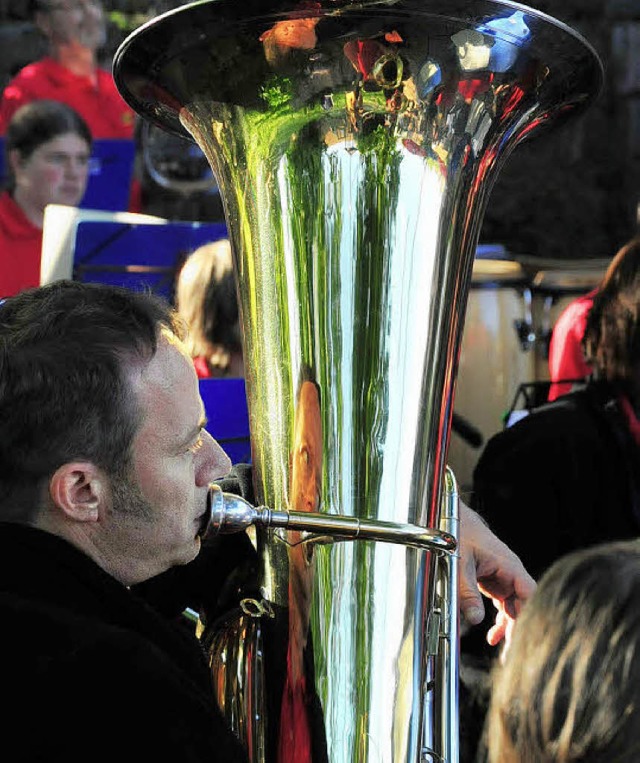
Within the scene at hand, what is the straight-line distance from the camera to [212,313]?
9.34 ft

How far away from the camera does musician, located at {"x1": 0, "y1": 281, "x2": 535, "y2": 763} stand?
1203mm

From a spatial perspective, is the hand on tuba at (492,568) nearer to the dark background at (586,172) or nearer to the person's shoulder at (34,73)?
the person's shoulder at (34,73)

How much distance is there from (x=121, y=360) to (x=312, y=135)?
0.38 meters

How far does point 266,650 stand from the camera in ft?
5.12

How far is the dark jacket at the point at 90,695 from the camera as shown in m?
1.19

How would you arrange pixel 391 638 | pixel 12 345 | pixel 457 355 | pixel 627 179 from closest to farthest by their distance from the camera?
pixel 12 345 → pixel 391 638 → pixel 457 355 → pixel 627 179

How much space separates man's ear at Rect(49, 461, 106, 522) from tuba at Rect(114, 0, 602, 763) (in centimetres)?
14

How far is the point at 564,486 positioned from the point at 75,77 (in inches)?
127

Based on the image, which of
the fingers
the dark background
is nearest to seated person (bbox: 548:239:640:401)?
the fingers

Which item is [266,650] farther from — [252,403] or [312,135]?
[312,135]

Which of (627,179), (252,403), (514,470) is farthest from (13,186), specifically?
(627,179)

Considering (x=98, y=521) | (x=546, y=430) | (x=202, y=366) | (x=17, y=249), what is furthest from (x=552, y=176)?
(x=98, y=521)

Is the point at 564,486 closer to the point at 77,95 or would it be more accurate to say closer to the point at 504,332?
the point at 504,332

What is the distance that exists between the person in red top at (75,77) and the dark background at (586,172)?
1.19 meters
